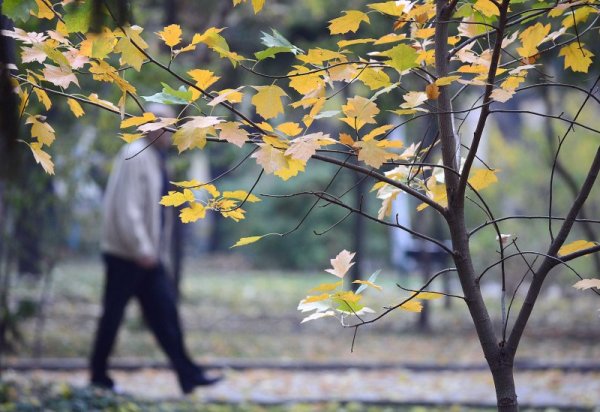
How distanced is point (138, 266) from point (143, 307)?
340 millimetres

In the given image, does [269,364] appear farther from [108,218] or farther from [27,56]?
[27,56]

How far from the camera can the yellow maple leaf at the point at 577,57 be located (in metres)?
2.52

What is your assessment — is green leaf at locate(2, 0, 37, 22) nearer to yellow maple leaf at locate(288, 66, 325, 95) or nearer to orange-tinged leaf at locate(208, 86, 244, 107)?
orange-tinged leaf at locate(208, 86, 244, 107)

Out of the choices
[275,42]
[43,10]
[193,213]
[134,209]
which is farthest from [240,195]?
[134,209]

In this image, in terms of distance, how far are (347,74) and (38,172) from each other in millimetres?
6180

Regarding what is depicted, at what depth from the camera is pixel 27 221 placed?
8.75 meters

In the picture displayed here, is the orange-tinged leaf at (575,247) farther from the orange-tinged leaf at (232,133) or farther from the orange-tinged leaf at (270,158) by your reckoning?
the orange-tinged leaf at (232,133)

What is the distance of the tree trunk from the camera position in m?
2.25

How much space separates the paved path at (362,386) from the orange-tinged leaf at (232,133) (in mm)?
4415

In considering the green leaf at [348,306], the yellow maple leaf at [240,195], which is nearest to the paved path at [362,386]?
the yellow maple leaf at [240,195]

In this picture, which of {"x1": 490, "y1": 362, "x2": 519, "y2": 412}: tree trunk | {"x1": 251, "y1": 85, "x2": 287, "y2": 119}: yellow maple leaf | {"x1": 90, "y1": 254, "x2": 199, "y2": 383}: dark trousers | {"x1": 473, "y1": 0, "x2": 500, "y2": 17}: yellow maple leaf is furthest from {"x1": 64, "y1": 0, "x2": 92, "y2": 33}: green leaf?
{"x1": 90, "y1": 254, "x2": 199, "y2": 383}: dark trousers

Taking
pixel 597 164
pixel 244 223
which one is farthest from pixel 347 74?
pixel 244 223

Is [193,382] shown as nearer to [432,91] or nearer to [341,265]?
[341,265]

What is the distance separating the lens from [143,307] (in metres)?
6.42
